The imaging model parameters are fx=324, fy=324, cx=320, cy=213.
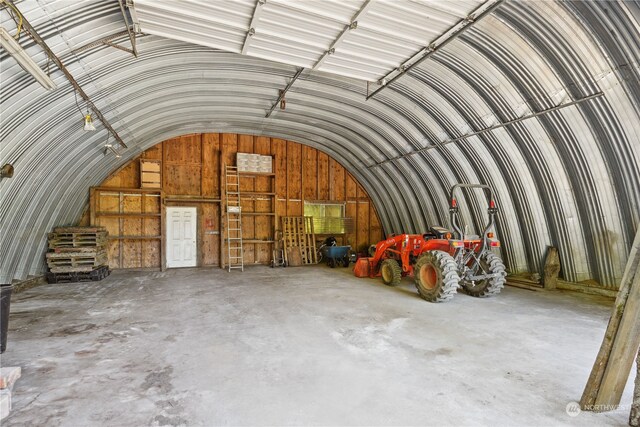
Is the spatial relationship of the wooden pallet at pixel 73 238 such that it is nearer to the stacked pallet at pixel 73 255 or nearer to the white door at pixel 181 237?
the stacked pallet at pixel 73 255

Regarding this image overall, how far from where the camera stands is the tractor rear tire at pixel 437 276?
5836mm

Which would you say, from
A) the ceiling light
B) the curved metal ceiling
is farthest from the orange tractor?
the ceiling light

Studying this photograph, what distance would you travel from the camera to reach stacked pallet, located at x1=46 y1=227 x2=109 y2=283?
312 inches

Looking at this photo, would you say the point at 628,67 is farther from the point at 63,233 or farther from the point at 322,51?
the point at 63,233

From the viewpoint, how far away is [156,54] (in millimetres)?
5777

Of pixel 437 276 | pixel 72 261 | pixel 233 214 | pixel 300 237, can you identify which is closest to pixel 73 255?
pixel 72 261

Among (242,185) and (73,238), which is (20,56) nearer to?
(73,238)

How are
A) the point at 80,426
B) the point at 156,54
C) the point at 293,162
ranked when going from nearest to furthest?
the point at 80,426, the point at 156,54, the point at 293,162

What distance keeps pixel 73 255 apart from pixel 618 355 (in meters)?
10.1

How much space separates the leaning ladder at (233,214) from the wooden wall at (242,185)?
0.98 ft

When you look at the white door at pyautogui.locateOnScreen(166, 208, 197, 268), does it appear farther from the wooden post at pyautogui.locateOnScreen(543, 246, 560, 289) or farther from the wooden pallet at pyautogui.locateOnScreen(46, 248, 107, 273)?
the wooden post at pyautogui.locateOnScreen(543, 246, 560, 289)

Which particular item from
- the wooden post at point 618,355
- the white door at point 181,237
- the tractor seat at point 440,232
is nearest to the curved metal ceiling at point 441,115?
the tractor seat at point 440,232

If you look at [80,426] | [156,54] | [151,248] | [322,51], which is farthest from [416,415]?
[151,248]

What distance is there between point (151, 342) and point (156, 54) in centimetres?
483
